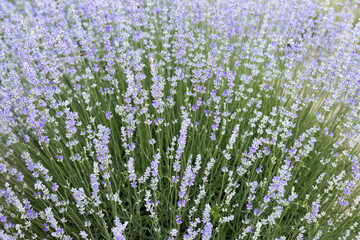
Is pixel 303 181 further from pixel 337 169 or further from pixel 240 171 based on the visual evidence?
pixel 240 171

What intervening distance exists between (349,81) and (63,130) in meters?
2.80

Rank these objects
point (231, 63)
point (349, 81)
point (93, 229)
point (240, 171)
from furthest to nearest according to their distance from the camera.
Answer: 1. point (231, 63)
2. point (349, 81)
3. point (93, 229)
4. point (240, 171)

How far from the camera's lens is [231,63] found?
11.9ft

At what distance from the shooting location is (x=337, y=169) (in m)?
3.00

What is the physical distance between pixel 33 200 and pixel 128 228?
0.91 metres

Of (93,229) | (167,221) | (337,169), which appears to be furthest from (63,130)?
(337,169)

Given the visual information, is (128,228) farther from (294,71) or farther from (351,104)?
(294,71)

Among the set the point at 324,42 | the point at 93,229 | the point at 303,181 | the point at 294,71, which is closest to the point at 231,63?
the point at 294,71

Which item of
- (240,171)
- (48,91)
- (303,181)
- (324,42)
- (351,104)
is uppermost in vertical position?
(324,42)

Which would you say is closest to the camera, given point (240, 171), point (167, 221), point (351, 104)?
point (240, 171)

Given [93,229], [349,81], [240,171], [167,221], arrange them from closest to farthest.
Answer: [240,171]
[167,221]
[93,229]
[349,81]

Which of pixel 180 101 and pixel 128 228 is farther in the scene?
pixel 180 101

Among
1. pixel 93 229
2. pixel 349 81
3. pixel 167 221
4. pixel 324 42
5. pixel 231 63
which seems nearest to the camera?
pixel 167 221

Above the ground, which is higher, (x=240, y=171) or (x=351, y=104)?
(x=351, y=104)
